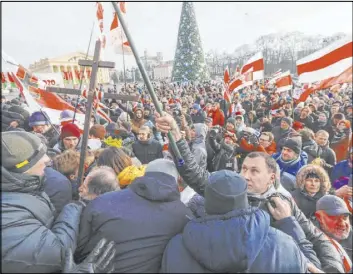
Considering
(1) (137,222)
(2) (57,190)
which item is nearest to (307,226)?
(1) (137,222)

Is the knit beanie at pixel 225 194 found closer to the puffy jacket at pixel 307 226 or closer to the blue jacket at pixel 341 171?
the puffy jacket at pixel 307 226

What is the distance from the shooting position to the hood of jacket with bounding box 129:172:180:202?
1.80 metres

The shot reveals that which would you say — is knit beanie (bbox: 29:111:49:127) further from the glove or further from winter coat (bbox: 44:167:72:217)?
the glove

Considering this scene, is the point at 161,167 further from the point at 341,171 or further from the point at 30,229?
the point at 341,171

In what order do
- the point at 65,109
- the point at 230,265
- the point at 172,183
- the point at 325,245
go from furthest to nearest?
the point at 65,109, the point at 325,245, the point at 172,183, the point at 230,265

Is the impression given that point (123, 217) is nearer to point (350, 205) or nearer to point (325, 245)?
point (325, 245)

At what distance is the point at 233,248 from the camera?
145 cm

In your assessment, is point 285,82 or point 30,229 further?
point 285,82

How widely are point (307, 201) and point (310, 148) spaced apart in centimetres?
186

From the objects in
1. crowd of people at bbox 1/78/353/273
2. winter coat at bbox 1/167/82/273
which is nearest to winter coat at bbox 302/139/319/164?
crowd of people at bbox 1/78/353/273

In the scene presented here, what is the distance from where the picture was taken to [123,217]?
1.74 m

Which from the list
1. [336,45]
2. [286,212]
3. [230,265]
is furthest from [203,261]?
[336,45]

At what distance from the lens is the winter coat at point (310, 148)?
16.3 ft

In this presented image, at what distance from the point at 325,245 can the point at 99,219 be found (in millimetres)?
1517
